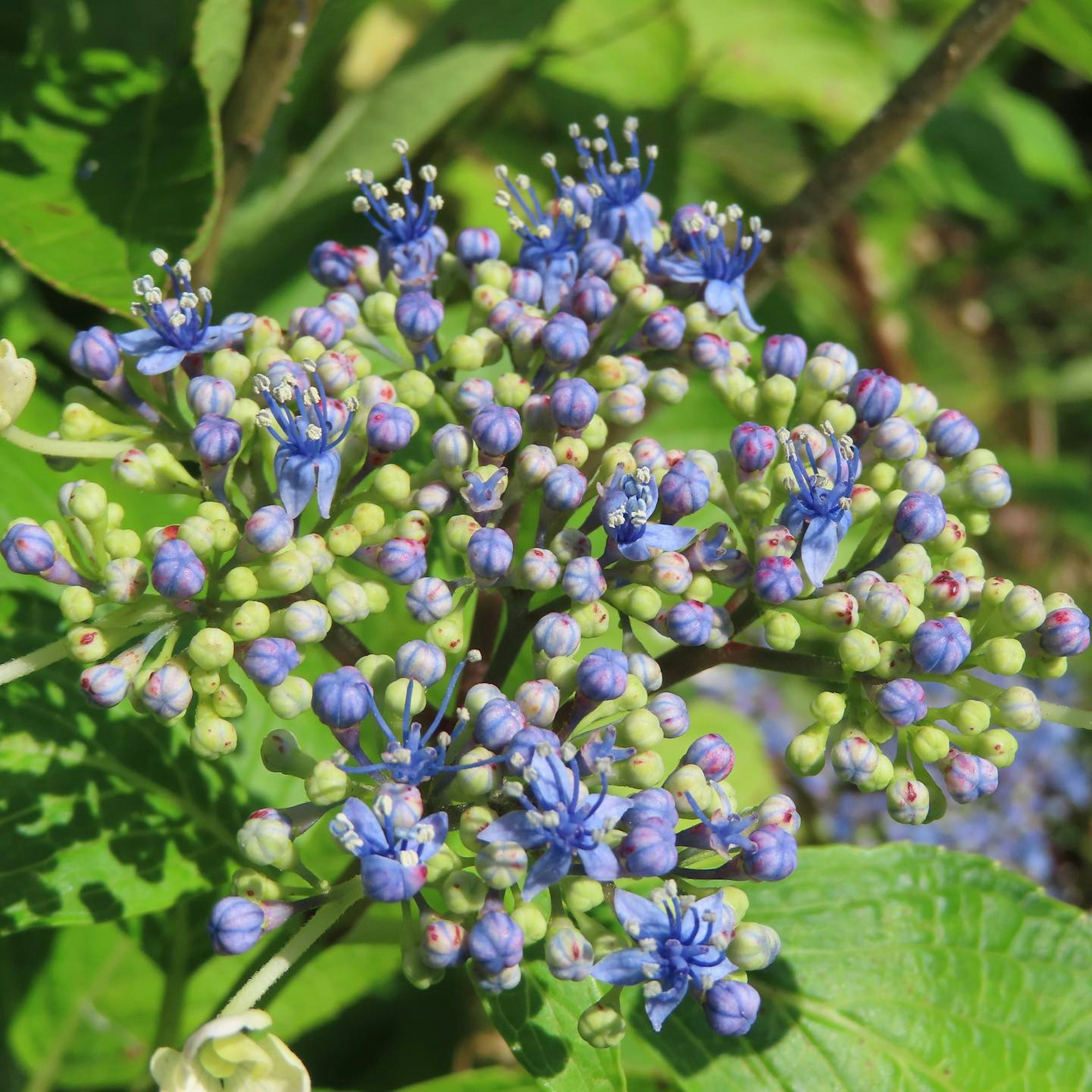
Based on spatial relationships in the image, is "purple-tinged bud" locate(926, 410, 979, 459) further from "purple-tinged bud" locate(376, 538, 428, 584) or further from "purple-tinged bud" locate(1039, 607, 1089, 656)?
"purple-tinged bud" locate(376, 538, 428, 584)

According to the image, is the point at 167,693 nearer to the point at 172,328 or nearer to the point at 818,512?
the point at 172,328

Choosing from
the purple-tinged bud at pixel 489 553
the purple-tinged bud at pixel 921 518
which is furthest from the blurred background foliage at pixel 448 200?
the purple-tinged bud at pixel 921 518

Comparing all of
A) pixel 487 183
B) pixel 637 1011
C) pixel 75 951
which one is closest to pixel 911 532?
pixel 637 1011

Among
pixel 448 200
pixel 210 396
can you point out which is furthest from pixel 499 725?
pixel 448 200

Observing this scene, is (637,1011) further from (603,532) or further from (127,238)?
(127,238)

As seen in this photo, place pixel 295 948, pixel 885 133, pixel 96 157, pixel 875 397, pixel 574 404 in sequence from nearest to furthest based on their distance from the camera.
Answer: pixel 295 948 < pixel 574 404 < pixel 875 397 < pixel 96 157 < pixel 885 133
